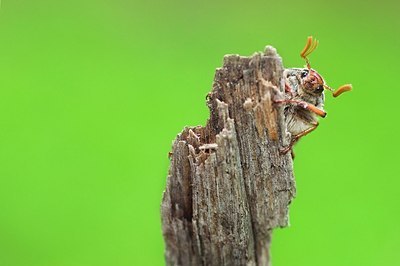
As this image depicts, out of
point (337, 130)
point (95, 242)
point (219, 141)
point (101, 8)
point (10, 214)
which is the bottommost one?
point (219, 141)

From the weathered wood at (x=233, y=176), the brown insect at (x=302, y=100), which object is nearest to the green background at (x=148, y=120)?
the brown insect at (x=302, y=100)

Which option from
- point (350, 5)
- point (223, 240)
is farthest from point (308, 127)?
point (350, 5)

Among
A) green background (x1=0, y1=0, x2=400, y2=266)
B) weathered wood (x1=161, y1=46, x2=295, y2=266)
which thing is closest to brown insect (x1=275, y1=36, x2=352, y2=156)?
weathered wood (x1=161, y1=46, x2=295, y2=266)

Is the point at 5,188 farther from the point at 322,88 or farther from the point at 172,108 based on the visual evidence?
the point at 322,88

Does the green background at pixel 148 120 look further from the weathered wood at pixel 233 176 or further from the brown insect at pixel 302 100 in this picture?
the weathered wood at pixel 233 176

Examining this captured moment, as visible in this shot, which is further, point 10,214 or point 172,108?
point 172,108

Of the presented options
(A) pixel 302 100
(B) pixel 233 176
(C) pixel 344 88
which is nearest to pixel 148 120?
(C) pixel 344 88
